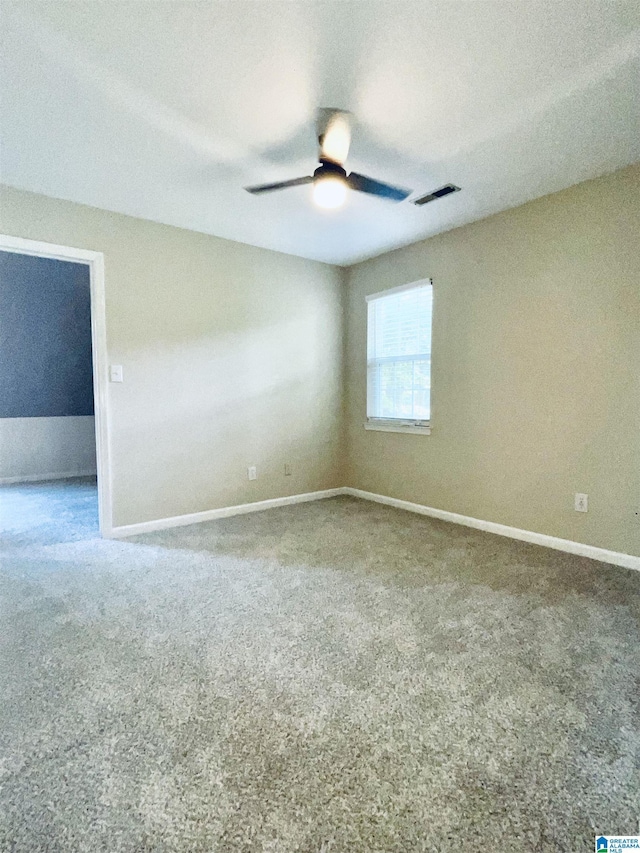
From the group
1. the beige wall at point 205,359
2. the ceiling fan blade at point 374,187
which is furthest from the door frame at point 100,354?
the ceiling fan blade at point 374,187

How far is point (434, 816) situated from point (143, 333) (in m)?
3.28

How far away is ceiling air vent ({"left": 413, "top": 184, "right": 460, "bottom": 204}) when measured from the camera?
9.00 ft

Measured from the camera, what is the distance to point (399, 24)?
1570 mm

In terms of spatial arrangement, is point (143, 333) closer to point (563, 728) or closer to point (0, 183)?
point (0, 183)

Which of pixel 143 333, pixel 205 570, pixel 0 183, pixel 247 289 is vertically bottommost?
pixel 205 570

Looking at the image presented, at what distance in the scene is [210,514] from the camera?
3686 millimetres

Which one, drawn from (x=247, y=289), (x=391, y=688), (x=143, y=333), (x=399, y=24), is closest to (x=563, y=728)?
(x=391, y=688)

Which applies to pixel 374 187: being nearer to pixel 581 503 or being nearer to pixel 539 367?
pixel 539 367

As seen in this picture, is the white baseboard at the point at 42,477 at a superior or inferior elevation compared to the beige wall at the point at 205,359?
inferior

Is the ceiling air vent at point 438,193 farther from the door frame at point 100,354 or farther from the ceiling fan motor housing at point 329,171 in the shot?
the door frame at point 100,354

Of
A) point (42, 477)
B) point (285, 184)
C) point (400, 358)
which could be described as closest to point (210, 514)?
point (400, 358)

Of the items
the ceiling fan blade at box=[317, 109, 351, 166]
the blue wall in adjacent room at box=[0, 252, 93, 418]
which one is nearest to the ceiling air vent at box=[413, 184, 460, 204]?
the ceiling fan blade at box=[317, 109, 351, 166]

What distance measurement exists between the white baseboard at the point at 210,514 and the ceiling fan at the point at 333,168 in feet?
8.56

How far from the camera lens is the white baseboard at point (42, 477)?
18.0 feet
